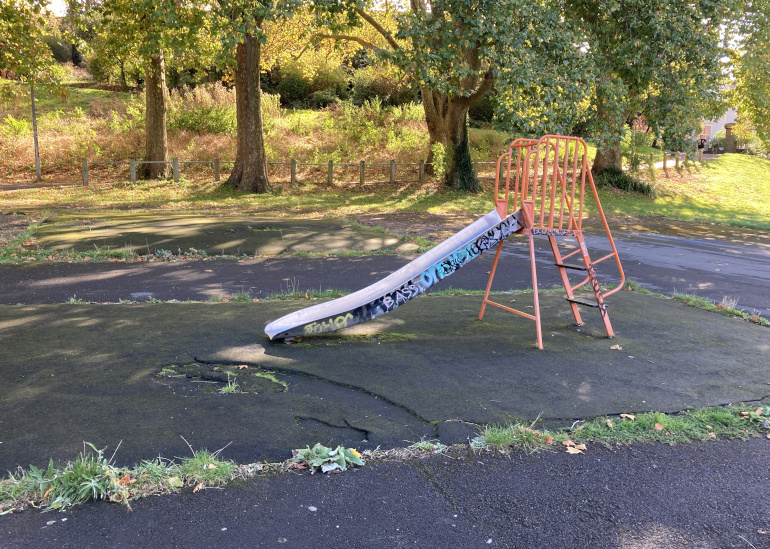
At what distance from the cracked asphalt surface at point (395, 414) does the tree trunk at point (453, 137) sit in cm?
1562

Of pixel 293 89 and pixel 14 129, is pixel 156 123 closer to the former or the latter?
pixel 14 129

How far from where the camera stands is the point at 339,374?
5152 millimetres

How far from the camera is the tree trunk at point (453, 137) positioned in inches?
886

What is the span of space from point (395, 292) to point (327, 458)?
243 centimetres

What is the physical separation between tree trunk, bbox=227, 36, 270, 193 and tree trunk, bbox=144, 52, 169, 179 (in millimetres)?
3049

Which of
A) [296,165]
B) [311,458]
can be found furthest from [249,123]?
[311,458]

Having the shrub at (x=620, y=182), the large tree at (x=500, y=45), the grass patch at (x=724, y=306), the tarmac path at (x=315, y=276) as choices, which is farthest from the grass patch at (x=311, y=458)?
the shrub at (x=620, y=182)

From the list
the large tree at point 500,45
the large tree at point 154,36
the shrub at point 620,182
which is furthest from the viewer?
the shrub at point 620,182

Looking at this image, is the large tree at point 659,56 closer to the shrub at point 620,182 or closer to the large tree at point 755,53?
the large tree at point 755,53

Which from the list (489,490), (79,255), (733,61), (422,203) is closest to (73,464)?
(489,490)

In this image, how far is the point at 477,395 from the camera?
4.80 meters

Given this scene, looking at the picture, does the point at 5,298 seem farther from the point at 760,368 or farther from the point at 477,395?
the point at 760,368

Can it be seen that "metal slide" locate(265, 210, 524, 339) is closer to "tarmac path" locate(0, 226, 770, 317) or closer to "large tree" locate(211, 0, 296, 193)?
"tarmac path" locate(0, 226, 770, 317)

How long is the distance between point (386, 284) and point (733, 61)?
20.2 meters
